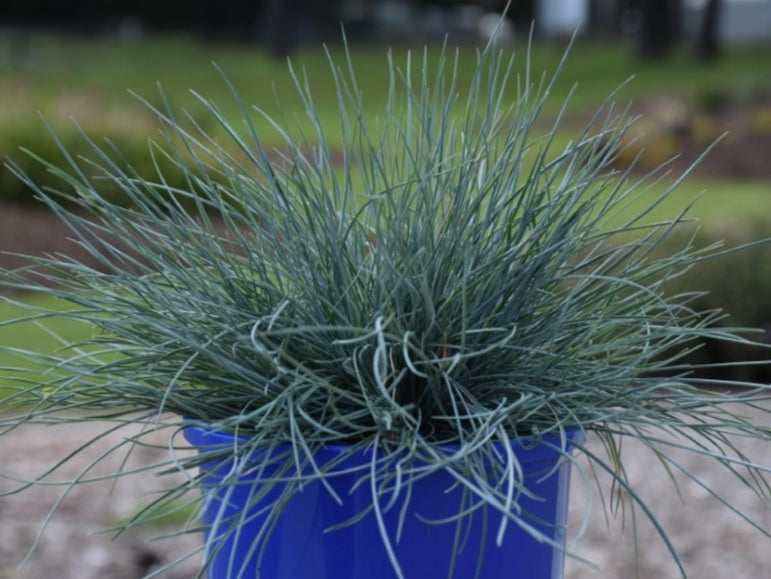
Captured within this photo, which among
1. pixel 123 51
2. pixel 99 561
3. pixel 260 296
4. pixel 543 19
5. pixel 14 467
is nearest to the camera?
pixel 260 296

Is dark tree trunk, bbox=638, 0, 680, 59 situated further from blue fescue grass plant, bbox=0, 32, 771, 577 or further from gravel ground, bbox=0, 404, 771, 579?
blue fescue grass plant, bbox=0, 32, 771, 577

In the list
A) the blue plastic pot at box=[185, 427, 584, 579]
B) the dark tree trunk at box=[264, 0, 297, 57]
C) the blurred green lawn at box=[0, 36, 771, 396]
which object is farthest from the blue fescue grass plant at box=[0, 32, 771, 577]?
the dark tree trunk at box=[264, 0, 297, 57]

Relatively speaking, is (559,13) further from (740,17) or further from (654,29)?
(654,29)

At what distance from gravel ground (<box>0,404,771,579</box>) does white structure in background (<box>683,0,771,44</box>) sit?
39.4 meters

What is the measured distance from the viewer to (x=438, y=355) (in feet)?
6.96

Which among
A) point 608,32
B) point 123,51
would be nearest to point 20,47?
point 123,51

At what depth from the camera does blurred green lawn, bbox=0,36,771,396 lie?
16609 millimetres

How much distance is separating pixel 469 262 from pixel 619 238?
5531 millimetres

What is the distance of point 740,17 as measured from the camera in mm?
43375

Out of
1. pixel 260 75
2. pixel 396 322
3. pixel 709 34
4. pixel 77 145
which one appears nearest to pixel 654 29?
pixel 709 34

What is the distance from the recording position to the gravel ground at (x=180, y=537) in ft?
12.5

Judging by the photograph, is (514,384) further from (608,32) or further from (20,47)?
(608,32)

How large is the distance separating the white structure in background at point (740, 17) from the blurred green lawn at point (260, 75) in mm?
7824

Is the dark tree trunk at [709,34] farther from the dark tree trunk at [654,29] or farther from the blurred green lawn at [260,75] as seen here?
the dark tree trunk at [654,29]
